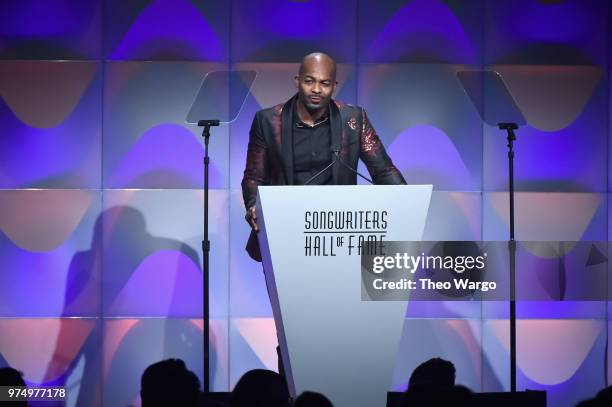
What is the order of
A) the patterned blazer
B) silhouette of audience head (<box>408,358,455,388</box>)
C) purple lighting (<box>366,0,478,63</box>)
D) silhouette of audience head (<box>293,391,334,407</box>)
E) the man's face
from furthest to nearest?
purple lighting (<box>366,0,478,63</box>) < the patterned blazer < the man's face < silhouette of audience head (<box>408,358,455,388</box>) < silhouette of audience head (<box>293,391,334,407</box>)

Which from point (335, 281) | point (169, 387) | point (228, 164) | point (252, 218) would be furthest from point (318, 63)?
point (169, 387)

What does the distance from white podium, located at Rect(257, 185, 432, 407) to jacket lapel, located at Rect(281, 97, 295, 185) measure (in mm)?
693

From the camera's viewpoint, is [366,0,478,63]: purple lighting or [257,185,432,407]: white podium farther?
[366,0,478,63]: purple lighting

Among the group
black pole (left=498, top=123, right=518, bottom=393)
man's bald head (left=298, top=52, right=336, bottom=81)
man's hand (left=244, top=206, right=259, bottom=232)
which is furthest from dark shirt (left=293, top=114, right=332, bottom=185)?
black pole (left=498, top=123, right=518, bottom=393)

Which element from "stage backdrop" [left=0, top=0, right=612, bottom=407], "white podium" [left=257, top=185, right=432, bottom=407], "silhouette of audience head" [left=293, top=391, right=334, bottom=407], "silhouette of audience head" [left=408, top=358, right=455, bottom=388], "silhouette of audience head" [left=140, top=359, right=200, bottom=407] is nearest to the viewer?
"silhouette of audience head" [left=293, top=391, right=334, bottom=407]

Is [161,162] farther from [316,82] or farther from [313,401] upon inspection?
[313,401]

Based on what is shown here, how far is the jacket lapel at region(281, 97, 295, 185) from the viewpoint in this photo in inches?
170

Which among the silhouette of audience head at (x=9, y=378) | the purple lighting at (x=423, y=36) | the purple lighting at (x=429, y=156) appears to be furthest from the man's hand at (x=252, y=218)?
the purple lighting at (x=423, y=36)

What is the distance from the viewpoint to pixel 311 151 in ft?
14.3

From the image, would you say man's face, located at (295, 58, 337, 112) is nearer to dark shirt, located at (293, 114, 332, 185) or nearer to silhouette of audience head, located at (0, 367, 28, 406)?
dark shirt, located at (293, 114, 332, 185)

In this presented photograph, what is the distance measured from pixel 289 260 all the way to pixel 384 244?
39cm

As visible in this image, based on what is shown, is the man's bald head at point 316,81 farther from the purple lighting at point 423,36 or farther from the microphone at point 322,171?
the purple lighting at point 423,36

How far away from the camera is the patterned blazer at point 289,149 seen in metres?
4.33

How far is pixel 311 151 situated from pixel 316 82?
34cm
